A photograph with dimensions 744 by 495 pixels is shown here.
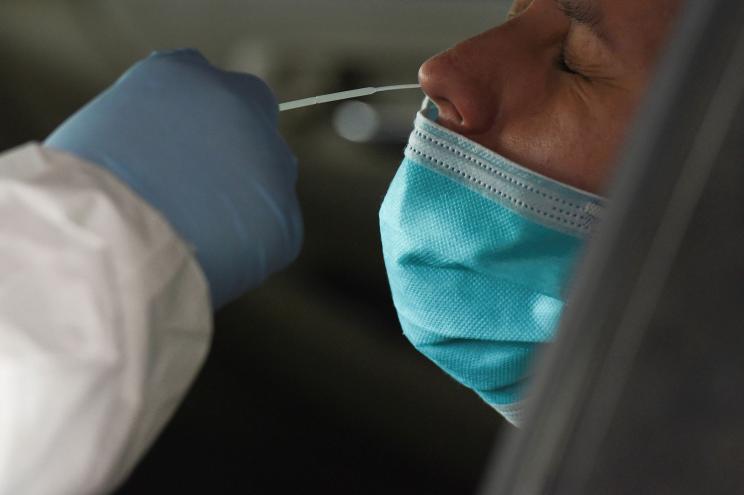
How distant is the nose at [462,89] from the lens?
105 cm

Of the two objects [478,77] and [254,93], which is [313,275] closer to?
[478,77]

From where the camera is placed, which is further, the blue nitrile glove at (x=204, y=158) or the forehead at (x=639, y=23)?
the forehead at (x=639, y=23)

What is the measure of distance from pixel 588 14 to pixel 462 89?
6.5 inches

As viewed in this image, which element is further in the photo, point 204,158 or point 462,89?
point 462,89

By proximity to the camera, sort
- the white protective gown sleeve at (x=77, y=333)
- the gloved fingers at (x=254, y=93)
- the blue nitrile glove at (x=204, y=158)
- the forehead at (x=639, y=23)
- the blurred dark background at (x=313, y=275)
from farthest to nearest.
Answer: the blurred dark background at (x=313, y=275)
the forehead at (x=639, y=23)
the gloved fingers at (x=254, y=93)
the blue nitrile glove at (x=204, y=158)
the white protective gown sleeve at (x=77, y=333)

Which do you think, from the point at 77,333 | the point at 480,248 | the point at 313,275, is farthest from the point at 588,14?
the point at 313,275

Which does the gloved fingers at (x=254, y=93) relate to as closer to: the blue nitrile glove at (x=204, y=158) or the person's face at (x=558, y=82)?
the blue nitrile glove at (x=204, y=158)

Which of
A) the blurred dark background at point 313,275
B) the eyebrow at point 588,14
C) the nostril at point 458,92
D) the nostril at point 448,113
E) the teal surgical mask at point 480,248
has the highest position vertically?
the eyebrow at point 588,14

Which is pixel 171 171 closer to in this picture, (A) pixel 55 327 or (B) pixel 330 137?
(A) pixel 55 327

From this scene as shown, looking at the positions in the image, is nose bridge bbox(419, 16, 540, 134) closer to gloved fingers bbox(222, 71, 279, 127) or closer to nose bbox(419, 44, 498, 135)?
nose bbox(419, 44, 498, 135)

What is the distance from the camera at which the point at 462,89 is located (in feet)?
3.45

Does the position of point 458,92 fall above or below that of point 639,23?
below

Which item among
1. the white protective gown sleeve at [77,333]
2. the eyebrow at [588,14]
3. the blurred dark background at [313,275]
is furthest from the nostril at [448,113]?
the blurred dark background at [313,275]

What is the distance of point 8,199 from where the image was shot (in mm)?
Result: 638
